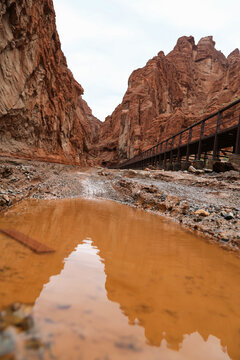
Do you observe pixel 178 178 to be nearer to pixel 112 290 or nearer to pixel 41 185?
pixel 41 185

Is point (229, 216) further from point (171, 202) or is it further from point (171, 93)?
point (171, 93)

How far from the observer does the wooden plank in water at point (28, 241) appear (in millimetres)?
2333

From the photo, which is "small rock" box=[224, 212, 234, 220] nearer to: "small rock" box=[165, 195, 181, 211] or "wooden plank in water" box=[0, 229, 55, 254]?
"small rock" box=[165, 195, 181, 211]

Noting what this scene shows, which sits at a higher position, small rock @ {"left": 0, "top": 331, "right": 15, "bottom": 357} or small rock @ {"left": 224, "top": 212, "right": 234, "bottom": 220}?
small rock @ {"left": 224, "top": 212, "right": 234, "bottom": 220}

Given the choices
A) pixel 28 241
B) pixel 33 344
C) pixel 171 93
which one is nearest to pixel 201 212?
pixel 28 241

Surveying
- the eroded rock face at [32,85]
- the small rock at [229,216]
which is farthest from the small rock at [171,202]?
the eroded rock face at [32,85]

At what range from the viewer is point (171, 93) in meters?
56.2

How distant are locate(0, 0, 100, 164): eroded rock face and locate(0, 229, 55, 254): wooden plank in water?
1423 cm

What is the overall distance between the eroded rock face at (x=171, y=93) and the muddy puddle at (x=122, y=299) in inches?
1539

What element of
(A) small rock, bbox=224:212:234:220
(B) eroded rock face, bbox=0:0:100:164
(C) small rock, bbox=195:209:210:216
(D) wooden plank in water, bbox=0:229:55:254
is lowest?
(D) wooden plank in water, bbox=0:229:55:254

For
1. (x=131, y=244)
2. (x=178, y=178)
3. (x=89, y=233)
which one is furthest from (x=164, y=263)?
(x=178, y=178)

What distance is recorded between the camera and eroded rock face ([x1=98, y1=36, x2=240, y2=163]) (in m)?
41.6

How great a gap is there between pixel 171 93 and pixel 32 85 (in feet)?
156

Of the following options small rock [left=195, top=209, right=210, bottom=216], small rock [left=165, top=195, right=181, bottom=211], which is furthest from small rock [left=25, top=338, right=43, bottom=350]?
small rock [left=165, top=195, right=181, bottom=211]
